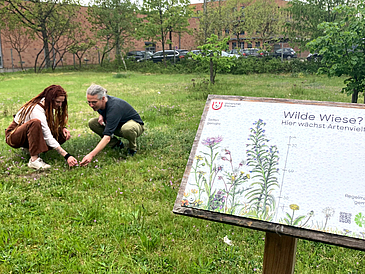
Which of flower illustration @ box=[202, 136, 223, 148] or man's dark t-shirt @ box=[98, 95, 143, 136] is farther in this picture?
man's dark t-shirt @ box=[98, 95, 143, 136]

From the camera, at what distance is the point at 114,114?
15.3ft

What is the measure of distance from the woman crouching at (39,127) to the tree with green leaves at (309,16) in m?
19.6

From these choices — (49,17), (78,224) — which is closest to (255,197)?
(78,224)

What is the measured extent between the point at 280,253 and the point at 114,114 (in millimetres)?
3375

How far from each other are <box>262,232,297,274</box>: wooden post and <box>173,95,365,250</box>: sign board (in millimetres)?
267

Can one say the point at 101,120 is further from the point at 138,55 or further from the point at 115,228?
the point at 138,55

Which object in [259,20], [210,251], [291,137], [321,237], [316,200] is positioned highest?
[259,20]

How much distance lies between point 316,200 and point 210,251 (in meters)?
1.52

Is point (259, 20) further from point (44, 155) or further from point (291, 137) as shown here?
point (291, 137)

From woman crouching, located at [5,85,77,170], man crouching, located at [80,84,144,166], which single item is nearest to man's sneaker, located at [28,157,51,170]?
woman crouching, located at [5,85,77,170]

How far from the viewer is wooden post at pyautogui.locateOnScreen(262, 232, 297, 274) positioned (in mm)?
1813

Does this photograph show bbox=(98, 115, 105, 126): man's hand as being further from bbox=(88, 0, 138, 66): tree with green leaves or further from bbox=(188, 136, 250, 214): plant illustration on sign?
bbox=(88, 0, 138, 66): tree with green leaves

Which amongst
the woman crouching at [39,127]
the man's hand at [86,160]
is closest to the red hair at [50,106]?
the woman crouching at [39,127]

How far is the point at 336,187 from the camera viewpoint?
1.61m
